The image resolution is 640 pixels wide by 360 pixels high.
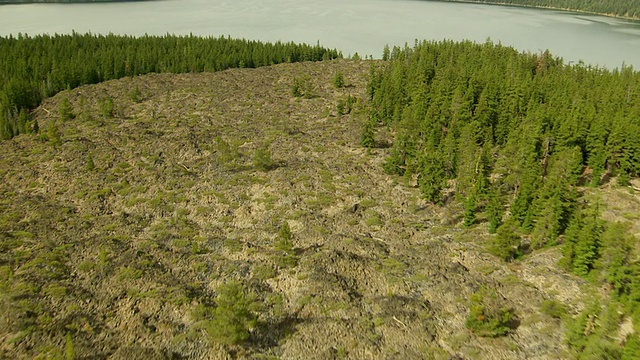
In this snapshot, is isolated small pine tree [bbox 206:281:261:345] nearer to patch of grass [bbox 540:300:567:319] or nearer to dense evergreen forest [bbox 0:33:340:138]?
patch of grass [bbox 540:300:567:319]

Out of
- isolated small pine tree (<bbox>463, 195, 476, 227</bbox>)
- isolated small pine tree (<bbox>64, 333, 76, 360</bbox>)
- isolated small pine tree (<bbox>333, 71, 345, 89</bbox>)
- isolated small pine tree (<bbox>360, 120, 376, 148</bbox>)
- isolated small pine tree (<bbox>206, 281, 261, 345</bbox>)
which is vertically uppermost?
isolated small pine tree (<bbox>333, 71, 345, 89</bbox>)

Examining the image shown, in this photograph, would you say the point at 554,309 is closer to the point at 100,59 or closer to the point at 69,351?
the point at 69,351

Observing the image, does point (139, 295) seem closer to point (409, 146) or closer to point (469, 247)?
point (469, 247)

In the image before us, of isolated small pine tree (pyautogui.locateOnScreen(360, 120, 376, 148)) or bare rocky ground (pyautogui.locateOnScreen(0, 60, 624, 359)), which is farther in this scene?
isolated small pine tree (pyautogui.locateOnScreen(360, 120, 376, 148))

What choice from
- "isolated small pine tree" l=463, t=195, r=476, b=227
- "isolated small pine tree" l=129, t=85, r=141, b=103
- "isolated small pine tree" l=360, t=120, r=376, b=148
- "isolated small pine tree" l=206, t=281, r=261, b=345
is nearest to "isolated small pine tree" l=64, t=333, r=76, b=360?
"isolated small pine tree" l=206, t=281, r=261, b=345

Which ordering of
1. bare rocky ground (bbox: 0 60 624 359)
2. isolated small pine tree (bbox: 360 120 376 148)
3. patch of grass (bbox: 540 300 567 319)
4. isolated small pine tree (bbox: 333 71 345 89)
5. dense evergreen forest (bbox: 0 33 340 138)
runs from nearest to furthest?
bare rocky ground (bbox: 0 60 624 359)
patch of grass (bbox: 540 300 567 319)
isolated small pine tree (bbox: 360 120 376 148)
dense evergreen forest (bbox: 0 33 340 138)
isolated small pine tree (bbox: 333 71 345 89)

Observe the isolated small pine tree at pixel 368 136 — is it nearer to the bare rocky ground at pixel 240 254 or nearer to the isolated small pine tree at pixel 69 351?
the bare rocky ground at pixel 240 254

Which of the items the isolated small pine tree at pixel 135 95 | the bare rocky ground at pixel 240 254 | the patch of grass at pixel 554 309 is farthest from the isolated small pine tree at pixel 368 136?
the isolated small pine tree at pixel 135 95
